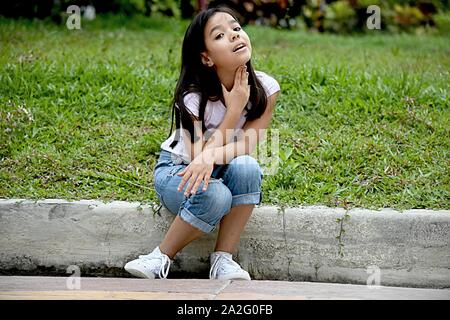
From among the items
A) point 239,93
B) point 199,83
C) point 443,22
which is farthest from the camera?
point 443,22

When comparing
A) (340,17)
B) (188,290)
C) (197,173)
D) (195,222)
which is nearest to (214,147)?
(197,173)

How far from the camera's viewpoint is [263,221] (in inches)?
144

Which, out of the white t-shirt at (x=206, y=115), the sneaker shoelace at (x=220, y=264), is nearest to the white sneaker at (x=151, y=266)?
the sneaker shoelace at (x=220, y=264)

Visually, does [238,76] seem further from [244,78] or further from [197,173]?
[197,173]

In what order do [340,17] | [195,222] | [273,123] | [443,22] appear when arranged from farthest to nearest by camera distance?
1. [340,17]
2. [443,22]
3. [273,123]
4. [195,222]

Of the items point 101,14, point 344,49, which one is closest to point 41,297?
point 344,49

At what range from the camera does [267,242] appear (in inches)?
144

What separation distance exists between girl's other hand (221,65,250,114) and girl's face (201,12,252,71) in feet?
0.15

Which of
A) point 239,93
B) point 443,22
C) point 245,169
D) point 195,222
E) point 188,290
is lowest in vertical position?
point 188,290

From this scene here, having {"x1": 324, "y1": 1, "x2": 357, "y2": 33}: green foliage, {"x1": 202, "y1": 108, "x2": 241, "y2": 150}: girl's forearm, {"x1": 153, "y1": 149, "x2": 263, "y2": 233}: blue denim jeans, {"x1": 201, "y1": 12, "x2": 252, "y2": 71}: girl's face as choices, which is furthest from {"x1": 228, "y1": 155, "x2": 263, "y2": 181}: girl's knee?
{"x1": 324, "y1": 1, "x2": 357, "y2": 33}: green foliage

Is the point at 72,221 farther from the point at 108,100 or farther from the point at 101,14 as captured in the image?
the point at 101,14

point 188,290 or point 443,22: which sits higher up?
point 443,22

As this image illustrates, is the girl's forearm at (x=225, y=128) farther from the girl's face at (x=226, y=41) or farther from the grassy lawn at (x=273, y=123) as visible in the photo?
the grassy lawn at (x=273, y=123)

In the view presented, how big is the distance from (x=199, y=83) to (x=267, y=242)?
0.82 meters
